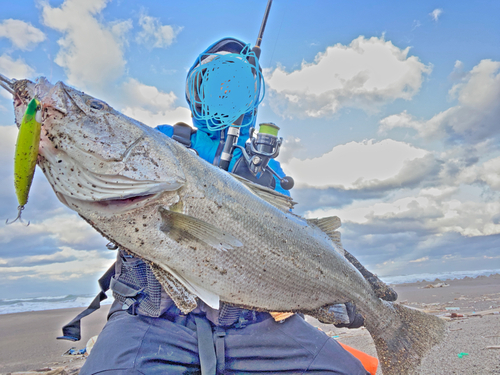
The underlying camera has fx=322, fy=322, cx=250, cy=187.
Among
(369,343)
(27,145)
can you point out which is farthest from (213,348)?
(369,343)

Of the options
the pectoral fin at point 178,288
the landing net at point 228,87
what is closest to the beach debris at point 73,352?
the pectoral fin at point 178,288

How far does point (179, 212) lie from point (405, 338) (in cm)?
294

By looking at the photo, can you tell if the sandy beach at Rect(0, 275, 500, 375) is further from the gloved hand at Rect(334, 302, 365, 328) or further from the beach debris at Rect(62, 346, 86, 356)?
the gloved hand at Rect(334, 302, 365, 328)

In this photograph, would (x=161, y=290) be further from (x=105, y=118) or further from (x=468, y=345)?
(x=468, y=345)

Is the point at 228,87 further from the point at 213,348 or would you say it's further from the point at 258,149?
the point at 213,348

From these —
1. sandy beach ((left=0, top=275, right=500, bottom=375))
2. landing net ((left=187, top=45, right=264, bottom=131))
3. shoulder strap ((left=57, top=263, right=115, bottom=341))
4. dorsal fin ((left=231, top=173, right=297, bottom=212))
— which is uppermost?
landing net ((left=187, top=45, right=264, bottom=131))

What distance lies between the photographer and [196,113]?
12.7 ft

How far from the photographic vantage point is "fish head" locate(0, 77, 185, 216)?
191cm

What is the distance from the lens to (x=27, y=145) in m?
1.67

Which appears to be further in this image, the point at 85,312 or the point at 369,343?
the point at 369,343

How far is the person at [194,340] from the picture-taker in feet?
8.22

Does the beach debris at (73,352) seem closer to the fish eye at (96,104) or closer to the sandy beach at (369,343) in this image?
the sandy beach at (369,343)

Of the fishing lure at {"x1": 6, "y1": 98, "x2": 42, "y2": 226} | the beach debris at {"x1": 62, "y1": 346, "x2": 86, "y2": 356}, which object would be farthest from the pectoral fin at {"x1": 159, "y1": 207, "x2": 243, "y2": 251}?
the beach debris at {"x1": 62, "y1": 346, "x2": 86, "y2": 356}

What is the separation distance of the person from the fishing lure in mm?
1325
